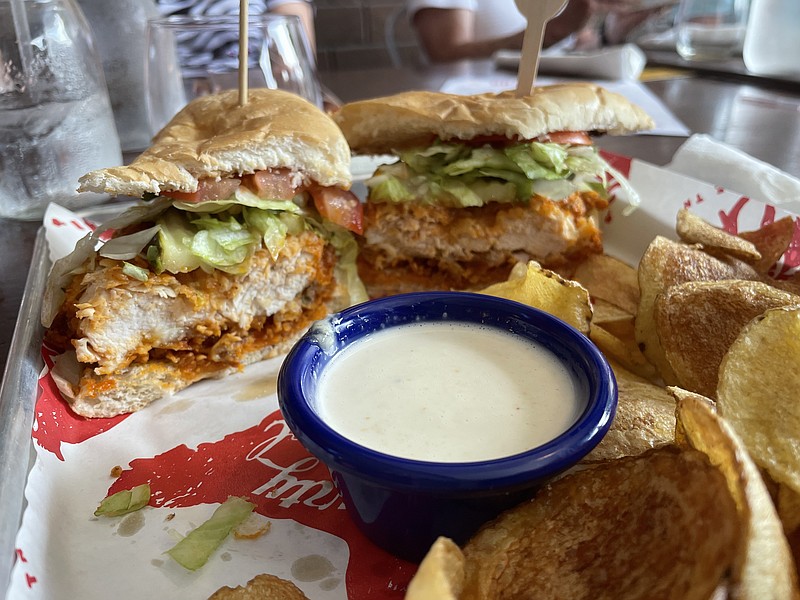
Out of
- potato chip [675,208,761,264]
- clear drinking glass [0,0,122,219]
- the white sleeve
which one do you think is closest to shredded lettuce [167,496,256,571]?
potato chip [675,208,761,264]

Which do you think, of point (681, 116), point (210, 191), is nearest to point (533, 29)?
point (210, 191)

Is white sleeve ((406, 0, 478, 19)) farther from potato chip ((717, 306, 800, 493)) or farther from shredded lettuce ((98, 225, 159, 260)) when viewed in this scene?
potato chip ((717, 306, 800, 493))

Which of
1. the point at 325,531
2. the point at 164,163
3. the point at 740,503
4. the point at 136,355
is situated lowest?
the point at 325,531

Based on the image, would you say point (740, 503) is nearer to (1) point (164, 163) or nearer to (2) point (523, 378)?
(2) point (523, 378)

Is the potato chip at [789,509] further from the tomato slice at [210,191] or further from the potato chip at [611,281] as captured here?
the tomato slice at [210,191]

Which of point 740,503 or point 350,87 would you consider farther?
point 350,87

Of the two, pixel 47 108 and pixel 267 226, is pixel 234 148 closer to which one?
pixel 267 226

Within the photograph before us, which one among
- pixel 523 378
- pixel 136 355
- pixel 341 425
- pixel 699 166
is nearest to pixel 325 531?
pixel 341 425
